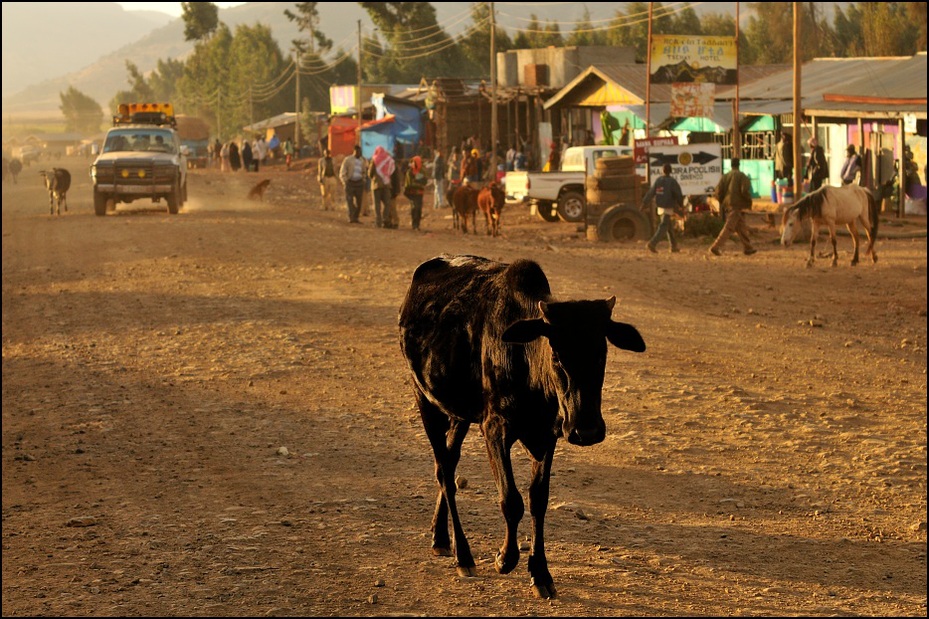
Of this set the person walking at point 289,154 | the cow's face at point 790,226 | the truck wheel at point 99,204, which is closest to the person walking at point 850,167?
the cow's face at point 790,226

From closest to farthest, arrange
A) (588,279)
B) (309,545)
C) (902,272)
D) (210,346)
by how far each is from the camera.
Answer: (309,545) → (210,346) → (588,279) → (902,272)

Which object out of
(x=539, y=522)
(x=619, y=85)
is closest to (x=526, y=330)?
(x=539, y=522)

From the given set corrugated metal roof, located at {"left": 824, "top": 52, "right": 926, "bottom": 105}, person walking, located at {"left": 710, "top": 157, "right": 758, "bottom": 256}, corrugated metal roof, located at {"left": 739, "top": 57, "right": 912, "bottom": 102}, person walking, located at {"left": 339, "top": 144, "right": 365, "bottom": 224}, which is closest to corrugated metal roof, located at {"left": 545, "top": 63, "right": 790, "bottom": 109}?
corrugated metal roof, located at {"left": 739, "top": 57, "right": 912, "bottom": 102}

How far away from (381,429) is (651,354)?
13.9 ft

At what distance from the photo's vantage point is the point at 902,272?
73.4 ft

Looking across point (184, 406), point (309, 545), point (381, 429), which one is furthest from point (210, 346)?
point (309, 545)

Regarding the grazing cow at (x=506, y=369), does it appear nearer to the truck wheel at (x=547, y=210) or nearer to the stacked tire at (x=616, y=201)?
the stacked tire at (x=616, y=201)

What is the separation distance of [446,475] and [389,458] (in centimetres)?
288

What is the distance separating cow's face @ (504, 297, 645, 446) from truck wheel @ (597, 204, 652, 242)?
2197cm

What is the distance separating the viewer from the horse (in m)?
22.8

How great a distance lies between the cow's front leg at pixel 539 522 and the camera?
6.25 m

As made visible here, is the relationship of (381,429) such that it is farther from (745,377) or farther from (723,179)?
(723,179)

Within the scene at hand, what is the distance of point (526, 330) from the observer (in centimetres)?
576

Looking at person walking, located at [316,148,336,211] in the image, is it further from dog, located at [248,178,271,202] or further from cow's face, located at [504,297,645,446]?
cow's face, located at [504,297,645,446]
